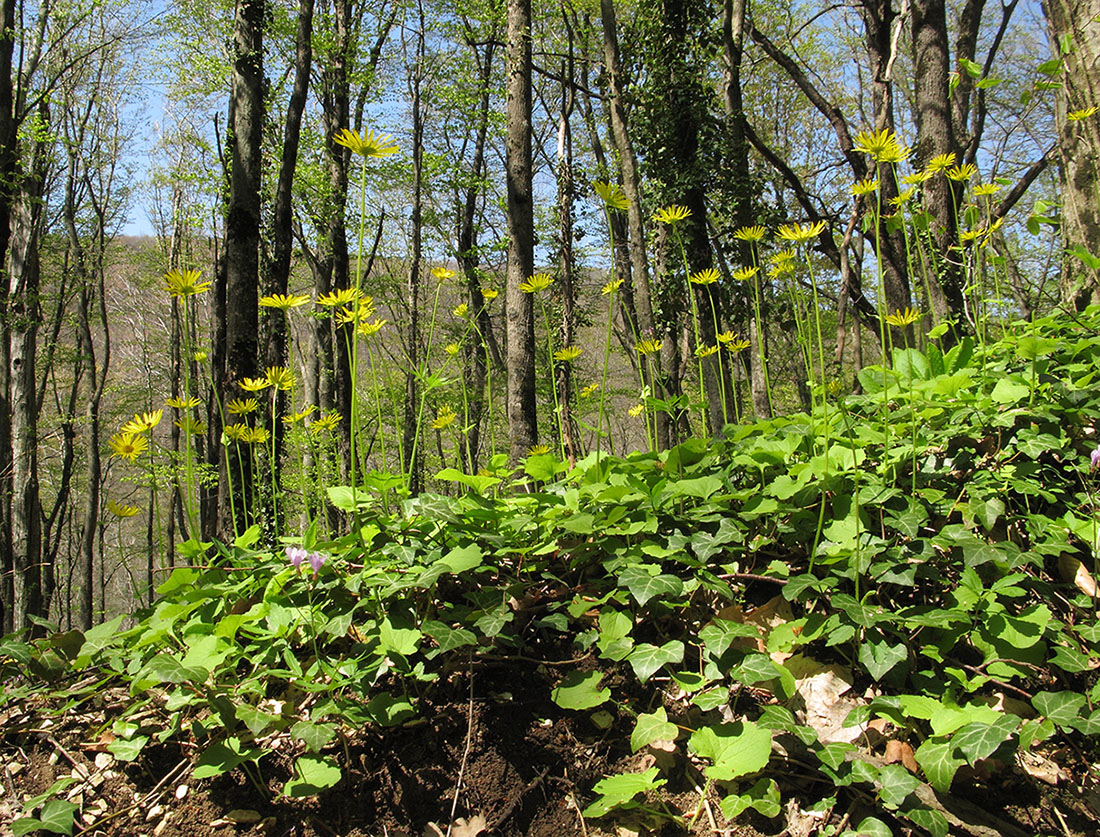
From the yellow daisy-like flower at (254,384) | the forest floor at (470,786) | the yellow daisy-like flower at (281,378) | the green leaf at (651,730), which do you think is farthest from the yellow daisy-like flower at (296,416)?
the green leaf at (651,730)

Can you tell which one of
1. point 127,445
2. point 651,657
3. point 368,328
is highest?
point 368,328

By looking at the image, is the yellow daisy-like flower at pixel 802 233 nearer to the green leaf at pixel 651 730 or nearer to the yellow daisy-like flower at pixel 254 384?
the green leaf at pixel 651 730

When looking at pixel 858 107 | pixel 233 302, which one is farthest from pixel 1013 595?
pixel 858 107

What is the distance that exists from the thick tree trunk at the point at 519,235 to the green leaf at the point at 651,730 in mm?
3869

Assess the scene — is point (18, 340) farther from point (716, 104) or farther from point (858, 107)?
point (858, 107)

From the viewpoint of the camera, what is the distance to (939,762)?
3.90 ft

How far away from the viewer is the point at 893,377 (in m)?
2.15

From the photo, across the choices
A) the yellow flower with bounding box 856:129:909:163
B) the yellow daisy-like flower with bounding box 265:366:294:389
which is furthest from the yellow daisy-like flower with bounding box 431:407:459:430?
the yellow flower with bounding box 856:129:909:163

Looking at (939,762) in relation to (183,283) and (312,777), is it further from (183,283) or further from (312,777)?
(183,283)

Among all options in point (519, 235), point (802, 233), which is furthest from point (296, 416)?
point (519, 235)

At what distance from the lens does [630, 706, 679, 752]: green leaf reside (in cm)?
134

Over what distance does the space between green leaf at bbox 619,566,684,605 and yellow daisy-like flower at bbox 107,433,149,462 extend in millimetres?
1599

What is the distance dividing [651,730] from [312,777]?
75 centimetres

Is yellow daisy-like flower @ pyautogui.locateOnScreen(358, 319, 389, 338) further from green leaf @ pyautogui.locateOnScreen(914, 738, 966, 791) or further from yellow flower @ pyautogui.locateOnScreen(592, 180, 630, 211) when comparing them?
green leaf @ pyautogui.locateOnScreen(914, 738, 966, 791)
